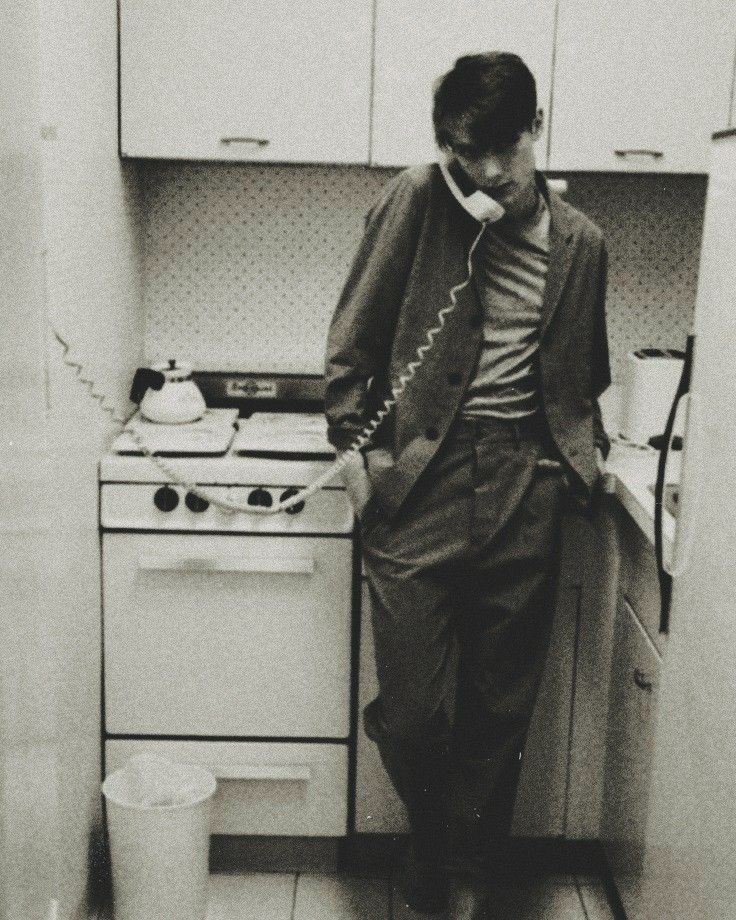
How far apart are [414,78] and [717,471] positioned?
3.98ft

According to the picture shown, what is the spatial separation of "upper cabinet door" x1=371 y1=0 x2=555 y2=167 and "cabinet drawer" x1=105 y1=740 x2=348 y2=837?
1.30 meters

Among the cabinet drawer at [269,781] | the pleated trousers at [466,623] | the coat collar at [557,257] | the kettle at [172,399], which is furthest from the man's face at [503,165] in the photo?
the cabinet drawer at [269,781]

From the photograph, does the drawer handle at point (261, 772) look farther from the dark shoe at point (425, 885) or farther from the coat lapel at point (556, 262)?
the coat lapel at point (556, 262)

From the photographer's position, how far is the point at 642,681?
2252 millimetres

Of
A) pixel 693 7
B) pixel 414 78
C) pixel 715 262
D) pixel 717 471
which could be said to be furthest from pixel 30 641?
pixel 693 7

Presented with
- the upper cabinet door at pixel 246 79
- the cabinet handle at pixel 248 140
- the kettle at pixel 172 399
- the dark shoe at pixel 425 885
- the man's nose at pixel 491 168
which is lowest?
the dark shoe at pixel 425 885

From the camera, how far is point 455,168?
2145mm

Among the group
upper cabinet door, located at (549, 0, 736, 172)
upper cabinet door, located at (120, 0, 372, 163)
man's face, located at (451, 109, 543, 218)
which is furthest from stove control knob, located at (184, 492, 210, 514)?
upper cabinet door, located at (549, 0, 736, 172)

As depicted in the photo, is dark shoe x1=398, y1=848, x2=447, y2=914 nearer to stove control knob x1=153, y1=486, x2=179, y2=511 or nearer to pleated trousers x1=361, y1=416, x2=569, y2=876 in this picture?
pleated trousers x1=361, y1=416, x2=569, y2=876

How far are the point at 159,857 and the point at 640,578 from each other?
1009 millimetres

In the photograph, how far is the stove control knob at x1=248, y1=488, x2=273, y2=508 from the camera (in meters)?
2.45

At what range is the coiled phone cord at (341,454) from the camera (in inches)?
84.9

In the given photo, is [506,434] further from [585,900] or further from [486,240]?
[585,900]

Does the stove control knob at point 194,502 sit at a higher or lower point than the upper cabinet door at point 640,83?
lower
